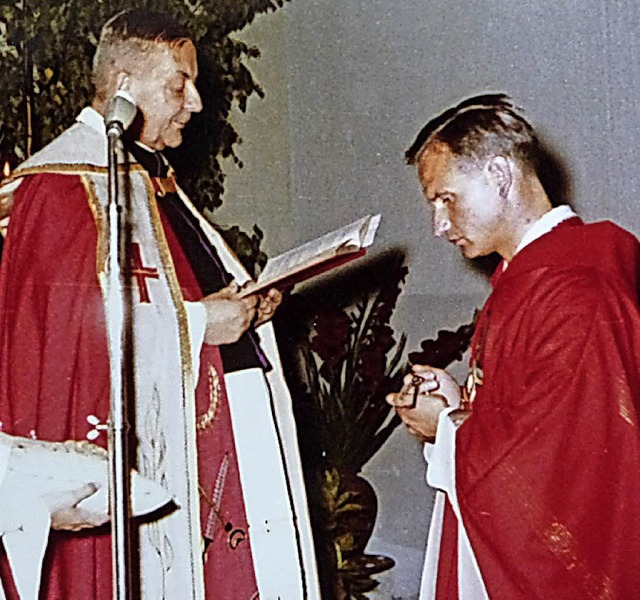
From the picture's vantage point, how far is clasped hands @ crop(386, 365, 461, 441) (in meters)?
2.78

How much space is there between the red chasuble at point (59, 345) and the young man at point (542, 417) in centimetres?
59

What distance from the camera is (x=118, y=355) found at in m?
2.68

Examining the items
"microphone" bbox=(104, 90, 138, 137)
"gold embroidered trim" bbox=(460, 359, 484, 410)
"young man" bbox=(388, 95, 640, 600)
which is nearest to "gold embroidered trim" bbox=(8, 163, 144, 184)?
"microphone" bbox=(104, 90, 138, 137)

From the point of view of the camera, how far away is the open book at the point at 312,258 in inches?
113

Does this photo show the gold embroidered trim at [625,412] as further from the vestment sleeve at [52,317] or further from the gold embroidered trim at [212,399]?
the vestment sleeve at [52,317]

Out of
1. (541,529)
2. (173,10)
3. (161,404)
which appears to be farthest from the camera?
(173,10)

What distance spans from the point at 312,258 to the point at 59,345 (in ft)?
1.94

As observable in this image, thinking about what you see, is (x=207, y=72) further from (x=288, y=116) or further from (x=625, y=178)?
→ (x=625, y=178)

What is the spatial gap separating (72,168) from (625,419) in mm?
1259

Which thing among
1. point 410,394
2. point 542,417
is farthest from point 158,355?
point 542,417

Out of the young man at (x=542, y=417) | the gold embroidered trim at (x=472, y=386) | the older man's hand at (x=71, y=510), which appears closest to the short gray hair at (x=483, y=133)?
the young man at (x=542, y=417)

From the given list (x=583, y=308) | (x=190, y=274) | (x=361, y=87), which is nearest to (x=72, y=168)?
(x=190, y=274)

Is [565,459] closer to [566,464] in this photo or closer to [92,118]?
[566,464]

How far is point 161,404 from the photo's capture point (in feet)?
8.93
